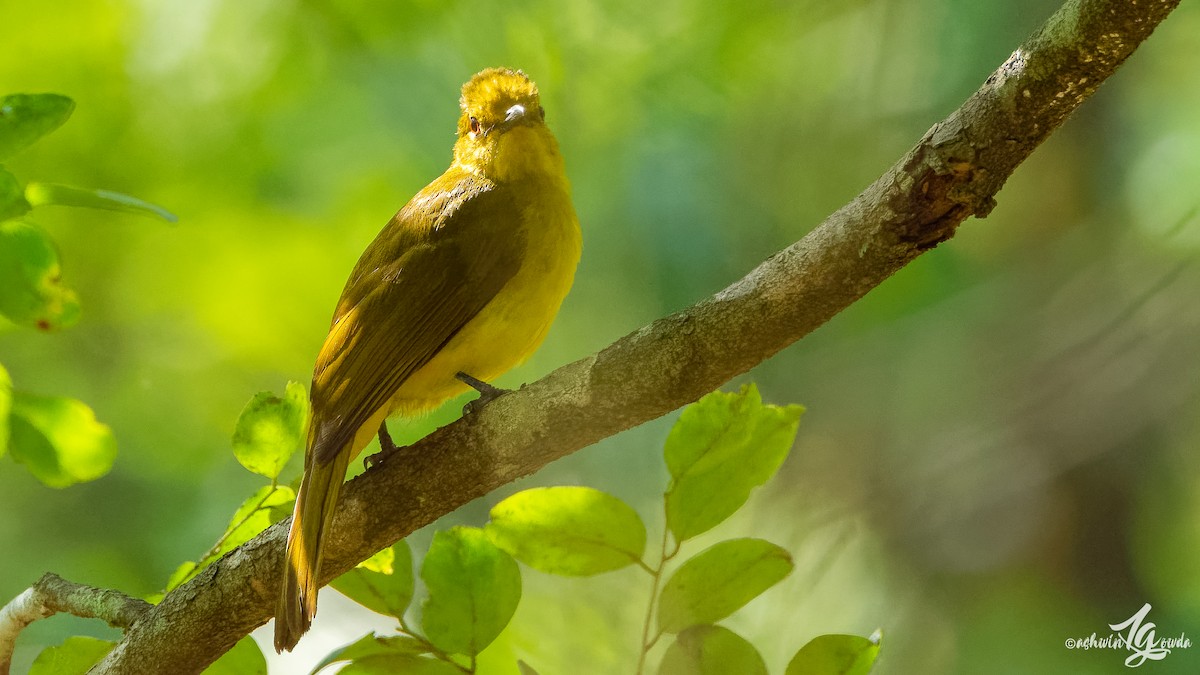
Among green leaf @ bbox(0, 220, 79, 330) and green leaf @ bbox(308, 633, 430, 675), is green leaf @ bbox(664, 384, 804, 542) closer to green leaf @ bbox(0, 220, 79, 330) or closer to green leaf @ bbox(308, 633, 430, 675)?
green leaf @ bbox(308, 633, 430, 675)

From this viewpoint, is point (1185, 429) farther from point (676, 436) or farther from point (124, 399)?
point (124, 399)

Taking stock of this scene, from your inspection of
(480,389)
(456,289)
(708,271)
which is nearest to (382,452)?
(480,389)

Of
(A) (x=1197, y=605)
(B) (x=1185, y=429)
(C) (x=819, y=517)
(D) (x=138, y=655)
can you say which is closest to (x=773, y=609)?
(C) (x=819, y=517)

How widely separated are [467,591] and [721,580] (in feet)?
1.08

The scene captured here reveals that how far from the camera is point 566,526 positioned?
1.38m

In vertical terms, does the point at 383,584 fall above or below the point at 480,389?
below

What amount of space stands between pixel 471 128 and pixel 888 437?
54.3 inches

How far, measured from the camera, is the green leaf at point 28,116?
4.38ft

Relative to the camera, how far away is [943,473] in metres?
2.74

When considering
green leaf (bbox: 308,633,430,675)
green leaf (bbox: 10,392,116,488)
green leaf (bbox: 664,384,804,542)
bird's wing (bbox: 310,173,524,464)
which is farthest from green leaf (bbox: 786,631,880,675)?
green leaf (bbox: 10,392,116,488)

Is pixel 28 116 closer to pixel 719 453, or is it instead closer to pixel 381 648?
pixel 381 648

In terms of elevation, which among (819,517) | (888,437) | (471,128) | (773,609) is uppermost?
(471,128)

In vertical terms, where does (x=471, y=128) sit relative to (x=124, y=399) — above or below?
below

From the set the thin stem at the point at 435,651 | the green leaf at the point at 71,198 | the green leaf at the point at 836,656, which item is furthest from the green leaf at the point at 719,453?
the green leaf at the point at 71,198
